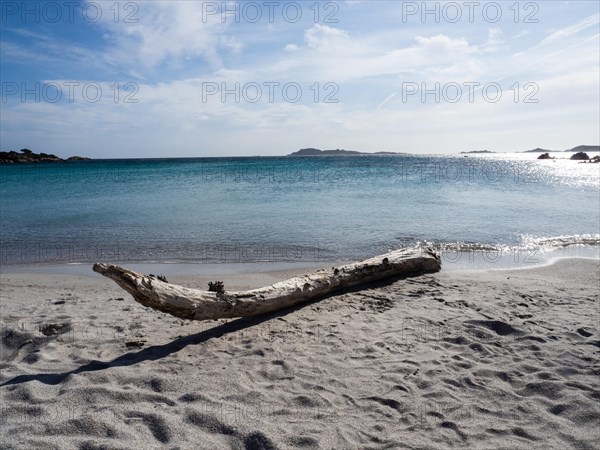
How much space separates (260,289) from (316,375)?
1775 mm

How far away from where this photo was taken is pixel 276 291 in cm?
551

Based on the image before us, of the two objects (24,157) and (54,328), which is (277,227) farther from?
(24,157)

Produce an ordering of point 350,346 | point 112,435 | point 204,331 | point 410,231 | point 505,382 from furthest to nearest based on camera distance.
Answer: point 410,231, point 204,331, point 350,346, point 505,382, point 112,435

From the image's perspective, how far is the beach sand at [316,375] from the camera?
308 centimetres

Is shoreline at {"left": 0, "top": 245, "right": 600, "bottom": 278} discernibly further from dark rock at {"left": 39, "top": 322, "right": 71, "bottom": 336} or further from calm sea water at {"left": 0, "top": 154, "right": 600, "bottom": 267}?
dark rock at {"left": 39, "top": 322, "right": 71, "bottom": 336}

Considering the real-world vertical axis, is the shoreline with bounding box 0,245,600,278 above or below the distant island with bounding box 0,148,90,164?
below

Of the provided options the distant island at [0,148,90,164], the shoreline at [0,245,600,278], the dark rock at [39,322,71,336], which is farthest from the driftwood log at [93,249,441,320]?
the distant island at [0,148,90,164]

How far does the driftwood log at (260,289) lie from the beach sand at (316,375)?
252 millimetres

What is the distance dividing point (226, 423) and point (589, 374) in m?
3.49

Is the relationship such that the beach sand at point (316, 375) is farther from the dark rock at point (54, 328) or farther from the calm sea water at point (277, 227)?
the calm sea water at point (277, 227)

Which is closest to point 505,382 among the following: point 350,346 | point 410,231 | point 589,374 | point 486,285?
point 589,374

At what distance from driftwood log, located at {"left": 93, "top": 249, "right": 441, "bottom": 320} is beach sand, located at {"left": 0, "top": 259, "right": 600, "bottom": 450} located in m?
0.25

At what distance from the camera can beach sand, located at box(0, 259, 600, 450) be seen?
3.08m

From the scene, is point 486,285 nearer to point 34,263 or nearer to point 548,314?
point 548,314
